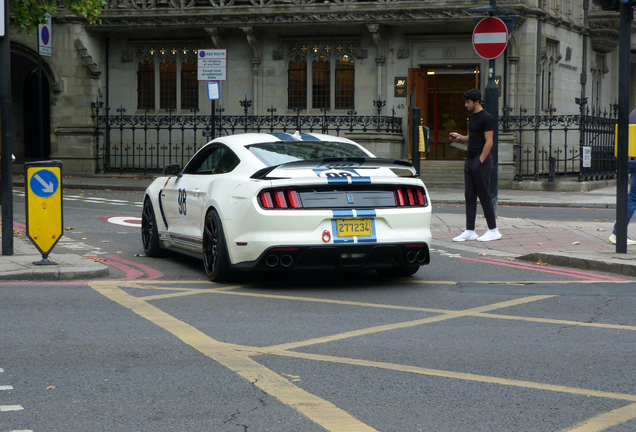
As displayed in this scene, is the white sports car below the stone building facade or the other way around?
below

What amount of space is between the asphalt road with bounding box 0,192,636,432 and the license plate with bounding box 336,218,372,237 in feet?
1.74

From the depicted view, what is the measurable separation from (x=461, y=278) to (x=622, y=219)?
7.03 feet

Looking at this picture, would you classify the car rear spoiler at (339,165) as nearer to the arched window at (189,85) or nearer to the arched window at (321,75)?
the arched window at (321,75)

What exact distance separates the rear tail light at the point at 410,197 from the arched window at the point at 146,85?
22.9 m

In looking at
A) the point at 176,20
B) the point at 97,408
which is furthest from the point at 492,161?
the point at 176,20

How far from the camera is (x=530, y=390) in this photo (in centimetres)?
507

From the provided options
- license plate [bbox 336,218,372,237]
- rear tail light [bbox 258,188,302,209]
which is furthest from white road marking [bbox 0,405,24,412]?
license plate [bbox 336,218,372,237]

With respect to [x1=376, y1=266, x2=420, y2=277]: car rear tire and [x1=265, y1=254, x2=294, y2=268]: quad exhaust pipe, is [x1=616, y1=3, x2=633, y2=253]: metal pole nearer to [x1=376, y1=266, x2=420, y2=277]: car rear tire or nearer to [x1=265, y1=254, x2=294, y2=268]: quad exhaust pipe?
[x1=376, y1=266, x2=420, y2=277]: car rear tire

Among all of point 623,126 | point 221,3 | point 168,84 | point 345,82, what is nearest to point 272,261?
point 623,126

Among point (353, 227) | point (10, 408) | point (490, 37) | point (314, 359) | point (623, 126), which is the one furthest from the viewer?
point (490, 37)

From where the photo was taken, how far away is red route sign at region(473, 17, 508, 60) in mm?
13664

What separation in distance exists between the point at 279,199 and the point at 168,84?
2312 cm

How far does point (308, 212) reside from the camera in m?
8.23

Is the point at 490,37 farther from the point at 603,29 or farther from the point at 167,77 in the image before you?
the point at 603,29
